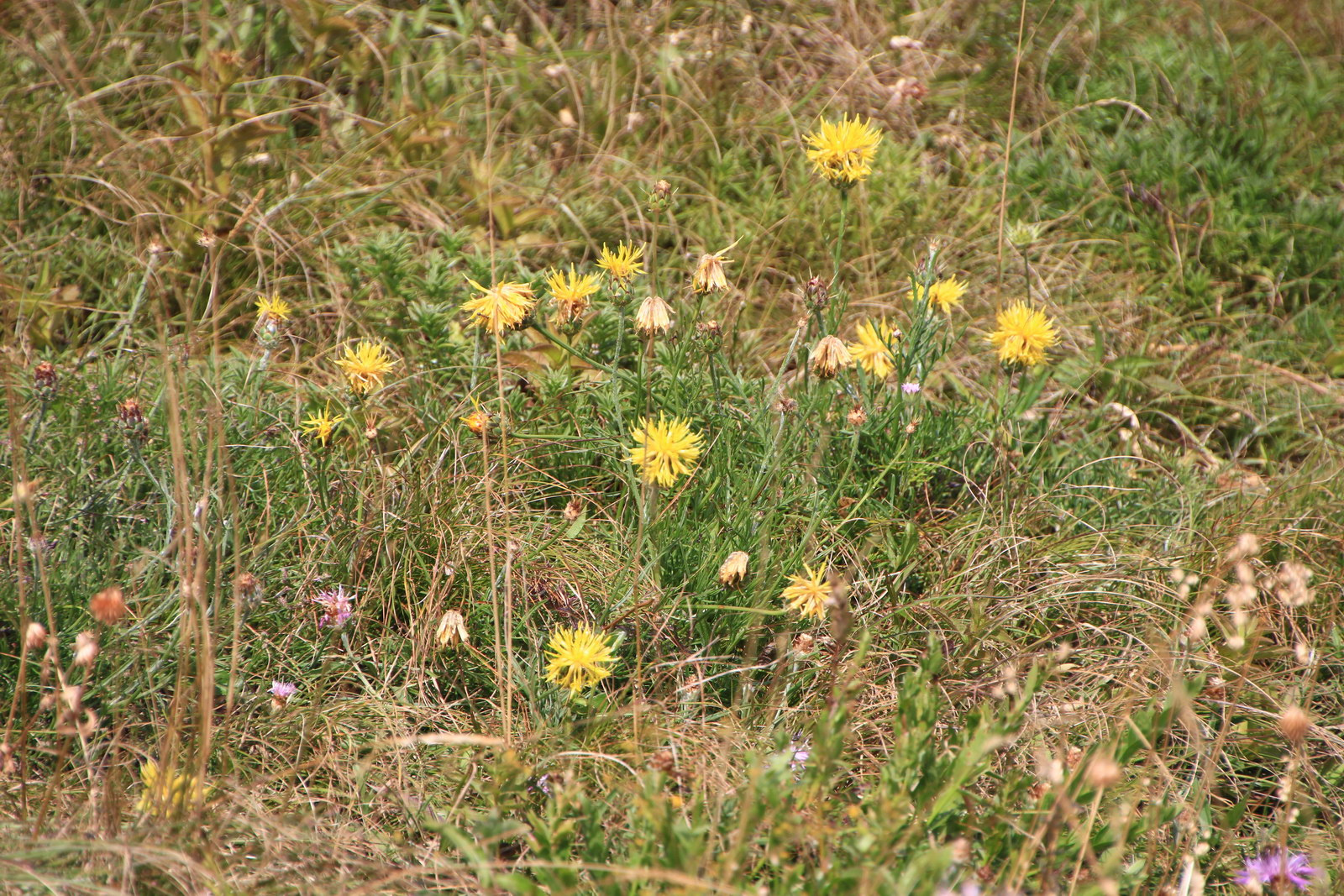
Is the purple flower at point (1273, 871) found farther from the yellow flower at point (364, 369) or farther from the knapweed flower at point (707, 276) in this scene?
the yellow flower at point (364, 369)

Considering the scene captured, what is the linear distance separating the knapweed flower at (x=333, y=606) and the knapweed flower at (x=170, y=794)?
0.34 meters

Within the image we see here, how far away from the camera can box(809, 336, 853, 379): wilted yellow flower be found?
192 centimetres

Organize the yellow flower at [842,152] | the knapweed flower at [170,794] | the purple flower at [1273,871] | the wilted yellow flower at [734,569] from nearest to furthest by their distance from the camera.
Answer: the knapweed flower at [170,794]
the purple flower at [1273,871]
the wilted yellow flower at [734,569]
the yellow flower at [842,152]

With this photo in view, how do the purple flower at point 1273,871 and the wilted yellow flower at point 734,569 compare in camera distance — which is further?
the wilted yellow flower at point 734,569

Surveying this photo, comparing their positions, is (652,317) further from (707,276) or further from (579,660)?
(579,660)

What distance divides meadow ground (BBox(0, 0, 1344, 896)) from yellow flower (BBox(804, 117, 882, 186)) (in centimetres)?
3

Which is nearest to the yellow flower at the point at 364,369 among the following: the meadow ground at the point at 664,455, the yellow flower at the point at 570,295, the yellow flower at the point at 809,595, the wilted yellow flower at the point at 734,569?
A: the meadow ground at the point at 664,455

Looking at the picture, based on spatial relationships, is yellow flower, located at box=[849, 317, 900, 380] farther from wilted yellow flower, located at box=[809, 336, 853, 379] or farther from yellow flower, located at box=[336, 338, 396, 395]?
yellow flower, located at box=[336, 338, 396, 395]

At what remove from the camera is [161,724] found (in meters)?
1.68

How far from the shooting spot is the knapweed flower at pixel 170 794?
142 centimetres

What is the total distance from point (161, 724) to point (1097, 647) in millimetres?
1618

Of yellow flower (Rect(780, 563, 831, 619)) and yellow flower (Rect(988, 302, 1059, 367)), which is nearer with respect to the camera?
yellow flower (Rect(780, 563, 831, 619))

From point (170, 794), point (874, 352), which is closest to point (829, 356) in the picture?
point (874, 352)

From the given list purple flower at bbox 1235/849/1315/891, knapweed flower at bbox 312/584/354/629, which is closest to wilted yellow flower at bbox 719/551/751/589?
knapweed flower at bbox 312/584/354/629
